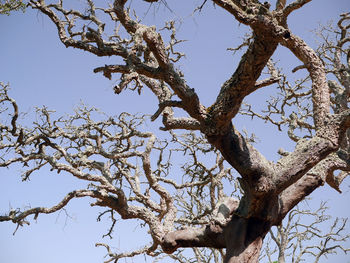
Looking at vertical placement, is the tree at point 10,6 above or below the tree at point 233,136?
above

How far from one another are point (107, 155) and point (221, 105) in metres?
3.26

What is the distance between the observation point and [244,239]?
5090 mm

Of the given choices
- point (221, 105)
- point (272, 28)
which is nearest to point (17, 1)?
point (221, 105)

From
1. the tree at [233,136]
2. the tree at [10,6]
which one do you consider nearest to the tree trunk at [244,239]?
the tree at [233,136]

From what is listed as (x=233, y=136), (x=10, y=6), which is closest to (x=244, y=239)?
(x=233, y=136)

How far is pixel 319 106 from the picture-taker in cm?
506

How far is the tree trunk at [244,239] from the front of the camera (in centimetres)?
493

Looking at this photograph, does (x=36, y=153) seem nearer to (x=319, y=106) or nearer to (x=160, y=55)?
(x=160, y=55)

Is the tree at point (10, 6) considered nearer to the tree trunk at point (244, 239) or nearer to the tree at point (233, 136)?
the tree at point (233, 136)

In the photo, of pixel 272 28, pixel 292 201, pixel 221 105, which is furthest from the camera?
pixel 292 201

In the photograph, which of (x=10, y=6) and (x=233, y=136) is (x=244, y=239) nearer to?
(x=233, y=136)

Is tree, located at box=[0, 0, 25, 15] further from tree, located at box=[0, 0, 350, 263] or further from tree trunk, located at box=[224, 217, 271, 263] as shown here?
tree trunk, located at box=[224, 217, 271, 263]

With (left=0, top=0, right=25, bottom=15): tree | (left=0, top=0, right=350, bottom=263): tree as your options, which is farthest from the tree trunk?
(left=0, top=0, right=25, bottom=15): tree

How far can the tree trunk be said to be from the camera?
4.93m
